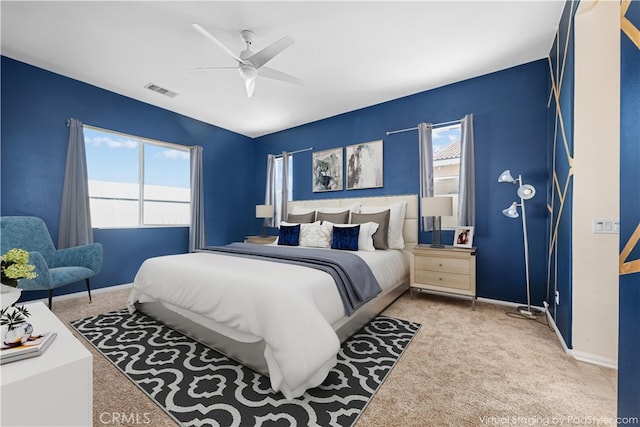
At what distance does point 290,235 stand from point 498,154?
9.21ft

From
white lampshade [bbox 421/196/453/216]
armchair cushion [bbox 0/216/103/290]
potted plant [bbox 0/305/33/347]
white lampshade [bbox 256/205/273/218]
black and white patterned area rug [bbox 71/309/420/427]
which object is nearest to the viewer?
potted plant [bbox 0/305/33/347]

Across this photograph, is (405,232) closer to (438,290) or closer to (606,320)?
(438,290)

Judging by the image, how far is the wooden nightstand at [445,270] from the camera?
2973 mm

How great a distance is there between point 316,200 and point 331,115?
1507mm

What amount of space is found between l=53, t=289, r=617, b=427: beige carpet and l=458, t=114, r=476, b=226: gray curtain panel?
4.36 feet

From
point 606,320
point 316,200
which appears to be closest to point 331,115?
point 316,200

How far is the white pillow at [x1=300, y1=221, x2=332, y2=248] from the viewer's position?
3.49 meters

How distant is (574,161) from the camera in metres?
2.02

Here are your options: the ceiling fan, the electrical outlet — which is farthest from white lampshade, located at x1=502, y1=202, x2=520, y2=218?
the ceiling fan

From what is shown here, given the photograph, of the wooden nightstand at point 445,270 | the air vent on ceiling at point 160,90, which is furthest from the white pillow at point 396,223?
the air vent on ceiling at point 160,90

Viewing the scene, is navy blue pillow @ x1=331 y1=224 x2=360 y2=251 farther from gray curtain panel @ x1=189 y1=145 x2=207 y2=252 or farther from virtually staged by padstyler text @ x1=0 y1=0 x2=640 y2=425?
gray curtain panel @ x1=189 y1=145 x2=207 y2=252

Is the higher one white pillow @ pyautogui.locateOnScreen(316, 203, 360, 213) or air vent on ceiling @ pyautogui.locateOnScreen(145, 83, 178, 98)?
air vent on ceiling @ pyautogui.locateOnScreen(145, 83, 178, 98)

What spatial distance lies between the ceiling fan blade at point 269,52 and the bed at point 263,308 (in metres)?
1.86

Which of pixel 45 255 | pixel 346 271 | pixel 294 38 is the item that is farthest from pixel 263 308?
pixel 45 255
